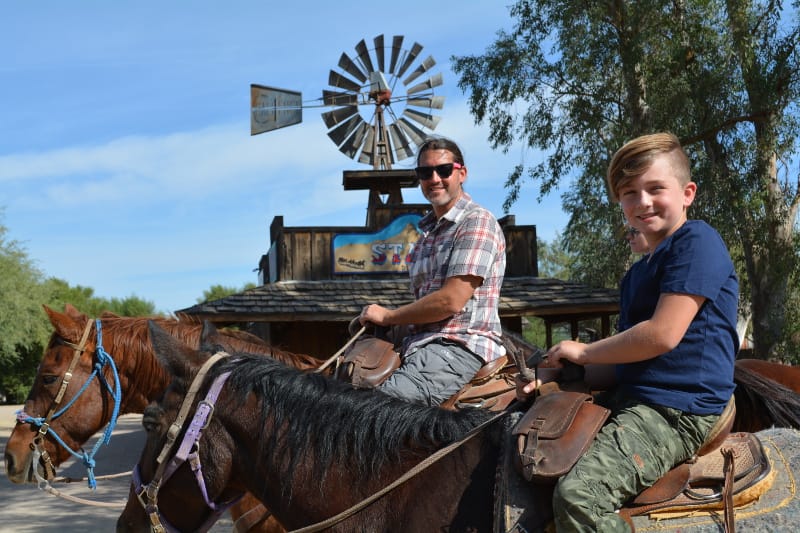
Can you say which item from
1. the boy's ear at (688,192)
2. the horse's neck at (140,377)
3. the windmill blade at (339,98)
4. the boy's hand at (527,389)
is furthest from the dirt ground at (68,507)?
the windmill blade at (339,98)

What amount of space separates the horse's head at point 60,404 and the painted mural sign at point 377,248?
33.0 ft

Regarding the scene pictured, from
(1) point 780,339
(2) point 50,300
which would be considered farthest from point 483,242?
(2) point 50,300

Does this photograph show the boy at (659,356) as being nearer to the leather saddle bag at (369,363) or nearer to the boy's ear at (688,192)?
the boy's ear at (688,192)

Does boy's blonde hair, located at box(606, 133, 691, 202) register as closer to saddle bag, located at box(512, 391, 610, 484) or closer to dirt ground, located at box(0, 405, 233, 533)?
saddle bag, located at box(512, 391, 610, 484)

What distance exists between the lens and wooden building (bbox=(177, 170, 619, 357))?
13031 millimetres

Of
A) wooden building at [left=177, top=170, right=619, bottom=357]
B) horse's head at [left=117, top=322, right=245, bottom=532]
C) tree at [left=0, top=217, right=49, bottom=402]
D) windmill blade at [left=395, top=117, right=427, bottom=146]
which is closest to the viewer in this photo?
horse's head at [left=117, top=322, right=245, bottom=532]

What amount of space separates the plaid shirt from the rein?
4.22 ft

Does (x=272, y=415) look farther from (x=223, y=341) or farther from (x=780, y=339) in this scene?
(x=780, y=339)

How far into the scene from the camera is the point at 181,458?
241 centimetres

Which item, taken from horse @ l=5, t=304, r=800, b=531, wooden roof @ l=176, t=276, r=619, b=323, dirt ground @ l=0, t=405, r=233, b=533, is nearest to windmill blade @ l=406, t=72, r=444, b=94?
wooden roof @ l=176, t=276, r=619, b=323

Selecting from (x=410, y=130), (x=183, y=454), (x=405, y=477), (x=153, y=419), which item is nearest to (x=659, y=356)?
(x=405, y=477)

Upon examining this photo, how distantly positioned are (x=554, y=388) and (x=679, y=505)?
492mm

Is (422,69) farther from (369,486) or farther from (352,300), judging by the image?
(369,486)

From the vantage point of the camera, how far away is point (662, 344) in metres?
2.07
